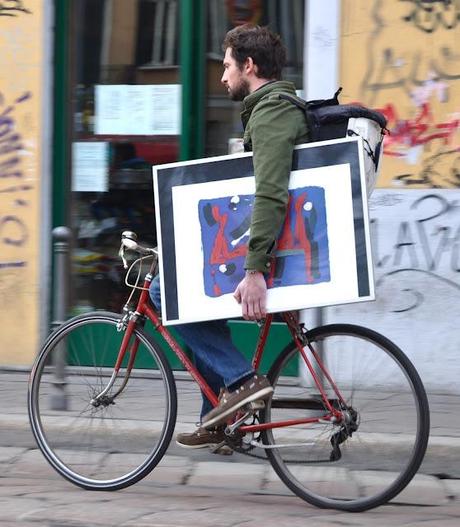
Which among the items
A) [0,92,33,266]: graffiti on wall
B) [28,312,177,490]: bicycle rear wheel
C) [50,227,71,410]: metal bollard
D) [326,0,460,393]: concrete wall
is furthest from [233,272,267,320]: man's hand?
[0,92,33,266]: graffiti on wall

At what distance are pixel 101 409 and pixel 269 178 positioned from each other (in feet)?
4.34

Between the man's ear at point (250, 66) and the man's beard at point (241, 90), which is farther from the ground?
the man's ear at point (250, 66)

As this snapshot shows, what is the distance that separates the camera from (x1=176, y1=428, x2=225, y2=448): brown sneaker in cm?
461

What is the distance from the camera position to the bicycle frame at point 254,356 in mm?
4453

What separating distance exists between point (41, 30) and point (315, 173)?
381 centimetres

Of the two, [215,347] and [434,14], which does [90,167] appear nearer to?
[434,14]

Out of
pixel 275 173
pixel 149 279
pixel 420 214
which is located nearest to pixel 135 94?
pixel 420 214

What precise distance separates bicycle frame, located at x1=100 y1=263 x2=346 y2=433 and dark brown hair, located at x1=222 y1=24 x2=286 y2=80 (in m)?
0.93

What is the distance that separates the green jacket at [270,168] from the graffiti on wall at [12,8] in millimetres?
3705

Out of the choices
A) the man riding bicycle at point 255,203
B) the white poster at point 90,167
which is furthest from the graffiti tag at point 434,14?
the man riding bicycle at point 255,203

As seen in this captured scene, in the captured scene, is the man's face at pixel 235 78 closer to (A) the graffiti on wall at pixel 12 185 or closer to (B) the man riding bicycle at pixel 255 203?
(B) the man riding bicycle at pixel 255 203

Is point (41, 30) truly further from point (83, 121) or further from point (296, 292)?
point (296, 292)

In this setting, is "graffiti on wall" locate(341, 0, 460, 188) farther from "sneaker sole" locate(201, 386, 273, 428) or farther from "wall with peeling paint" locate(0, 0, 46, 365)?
"sneaker sole" locate(201, 386, 273, 428)

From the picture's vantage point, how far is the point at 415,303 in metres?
7.08
